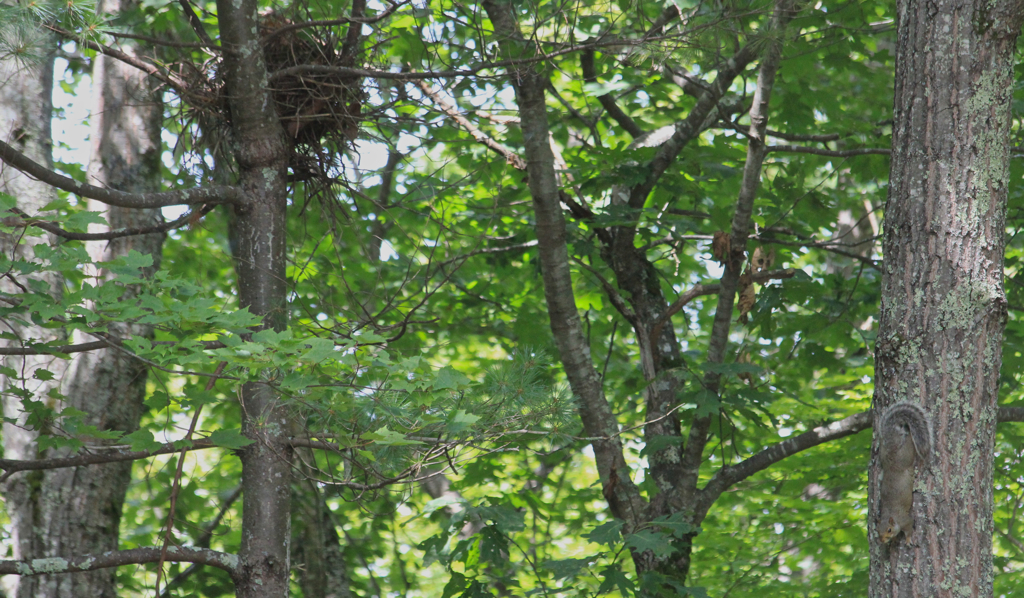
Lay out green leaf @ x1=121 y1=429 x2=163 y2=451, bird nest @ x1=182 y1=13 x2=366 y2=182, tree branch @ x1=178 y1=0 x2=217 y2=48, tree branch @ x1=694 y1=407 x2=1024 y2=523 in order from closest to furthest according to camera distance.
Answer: green leaf @ x1=121 y1=429 x2=163 y2=451
tree branch @ x1=178 y1=0 x2=217 y2=48
bird nest @ x1=182 y1=13 x2=366 y2=182
tree branch @ x1=694 y1=407 x2=1024 y2=523

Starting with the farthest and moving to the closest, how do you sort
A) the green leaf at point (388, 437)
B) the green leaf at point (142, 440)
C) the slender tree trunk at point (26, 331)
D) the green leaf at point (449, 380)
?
1. the slender tree trunk at point (26, 331)
2. the green leaf at point (142, 440)
3. the green leaf at point (449, 380)
4. the green leaf at point (388, 437)

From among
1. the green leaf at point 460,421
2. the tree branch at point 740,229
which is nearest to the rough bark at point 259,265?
the green leaf at point 460,421

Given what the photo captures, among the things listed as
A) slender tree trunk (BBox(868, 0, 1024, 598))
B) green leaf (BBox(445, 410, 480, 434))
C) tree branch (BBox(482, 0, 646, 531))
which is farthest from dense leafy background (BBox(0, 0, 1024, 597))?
slender tree trunk (BBox(868, 0, 1024, 598))

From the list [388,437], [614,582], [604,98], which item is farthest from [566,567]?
[604,98]

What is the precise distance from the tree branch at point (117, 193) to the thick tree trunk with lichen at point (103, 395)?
2.67 ft

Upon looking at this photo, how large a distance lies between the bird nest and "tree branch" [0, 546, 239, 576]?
156cm

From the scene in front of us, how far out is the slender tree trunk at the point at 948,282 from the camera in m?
2.57

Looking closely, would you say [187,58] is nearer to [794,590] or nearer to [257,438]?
[257,438]

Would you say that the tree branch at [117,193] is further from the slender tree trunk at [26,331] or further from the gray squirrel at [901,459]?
the gray squirrel at [901,459]

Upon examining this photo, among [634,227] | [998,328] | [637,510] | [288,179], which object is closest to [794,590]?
[637,510]

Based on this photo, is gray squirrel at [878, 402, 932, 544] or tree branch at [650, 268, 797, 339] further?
tree branch at [650, 268, 797, 339]

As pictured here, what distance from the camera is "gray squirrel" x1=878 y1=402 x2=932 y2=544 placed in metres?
2.60

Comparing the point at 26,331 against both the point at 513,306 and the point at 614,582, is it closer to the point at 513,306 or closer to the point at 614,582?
the point at 614,582

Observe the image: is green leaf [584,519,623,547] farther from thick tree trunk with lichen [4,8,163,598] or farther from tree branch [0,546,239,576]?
thick tree trunk with lichen [4,8,163,598]
